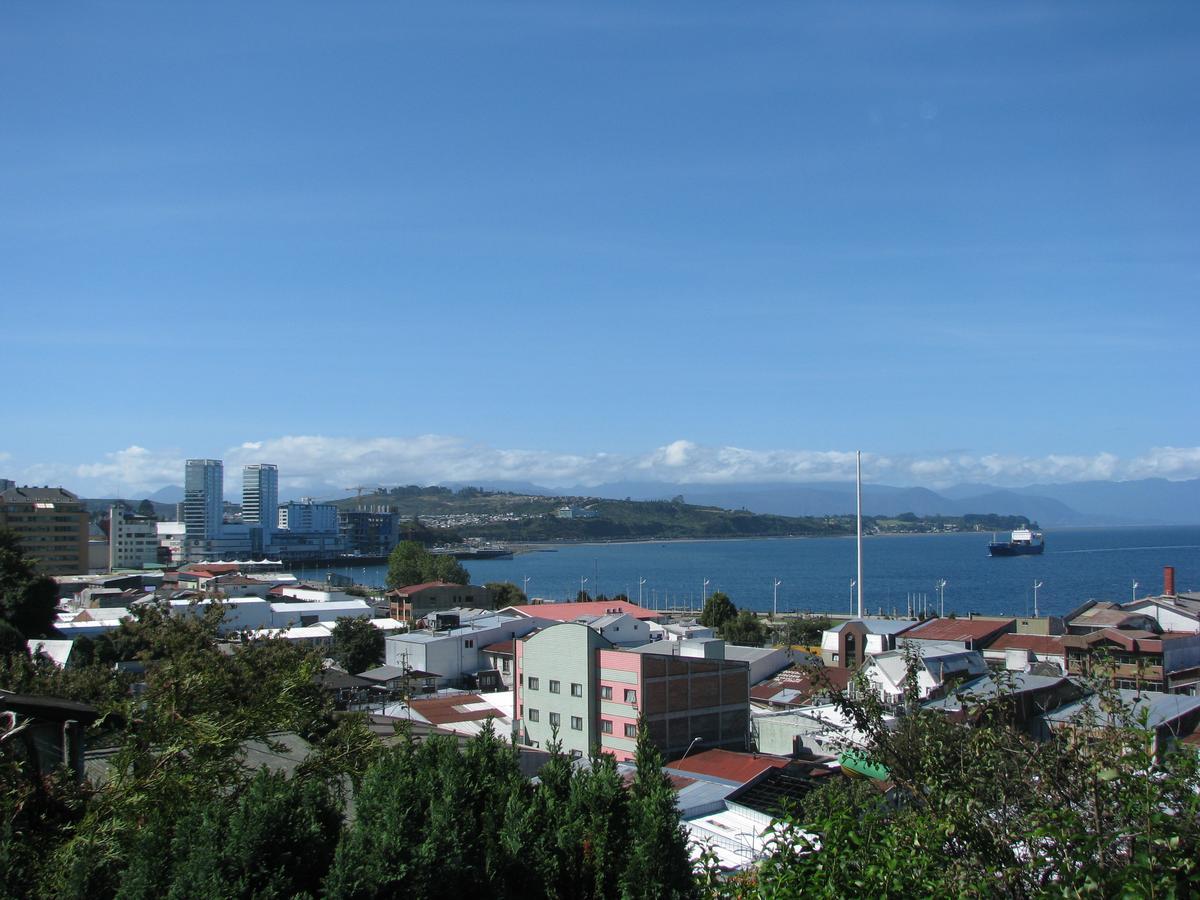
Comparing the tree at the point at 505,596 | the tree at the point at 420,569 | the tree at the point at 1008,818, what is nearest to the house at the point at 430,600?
the tree at the point at 505,596

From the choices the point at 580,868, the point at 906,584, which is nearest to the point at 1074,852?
the point at 580,868

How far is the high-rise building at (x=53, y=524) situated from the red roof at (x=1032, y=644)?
41386 mm

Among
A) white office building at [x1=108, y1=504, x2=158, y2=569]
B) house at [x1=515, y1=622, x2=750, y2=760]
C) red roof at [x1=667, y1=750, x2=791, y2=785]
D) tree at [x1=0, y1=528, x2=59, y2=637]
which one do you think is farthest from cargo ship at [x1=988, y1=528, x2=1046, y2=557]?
red roof at [x1=667, y1=750, x2=791, y2=785]

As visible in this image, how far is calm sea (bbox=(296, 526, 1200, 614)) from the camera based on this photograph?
4709 cm

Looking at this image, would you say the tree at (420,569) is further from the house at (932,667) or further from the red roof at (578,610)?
the house at (932,667)

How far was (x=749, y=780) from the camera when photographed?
9484 millimetres

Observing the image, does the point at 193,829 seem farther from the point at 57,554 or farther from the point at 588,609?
the point at 57,554

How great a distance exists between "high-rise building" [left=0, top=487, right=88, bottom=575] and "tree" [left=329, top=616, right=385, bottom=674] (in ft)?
96.9

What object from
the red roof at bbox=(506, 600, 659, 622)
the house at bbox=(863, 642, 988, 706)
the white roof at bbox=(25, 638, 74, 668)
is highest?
the white roof at bbox=(25, 638, 74, 668)

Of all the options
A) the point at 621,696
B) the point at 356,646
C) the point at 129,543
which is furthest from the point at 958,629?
the point at 129,543

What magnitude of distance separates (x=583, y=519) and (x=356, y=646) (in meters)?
109

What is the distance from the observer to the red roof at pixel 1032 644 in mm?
19275

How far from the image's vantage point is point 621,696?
13.0m

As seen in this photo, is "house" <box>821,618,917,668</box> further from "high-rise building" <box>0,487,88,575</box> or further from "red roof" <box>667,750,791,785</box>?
"high-rise building" <box>0,487,88,575</box>
